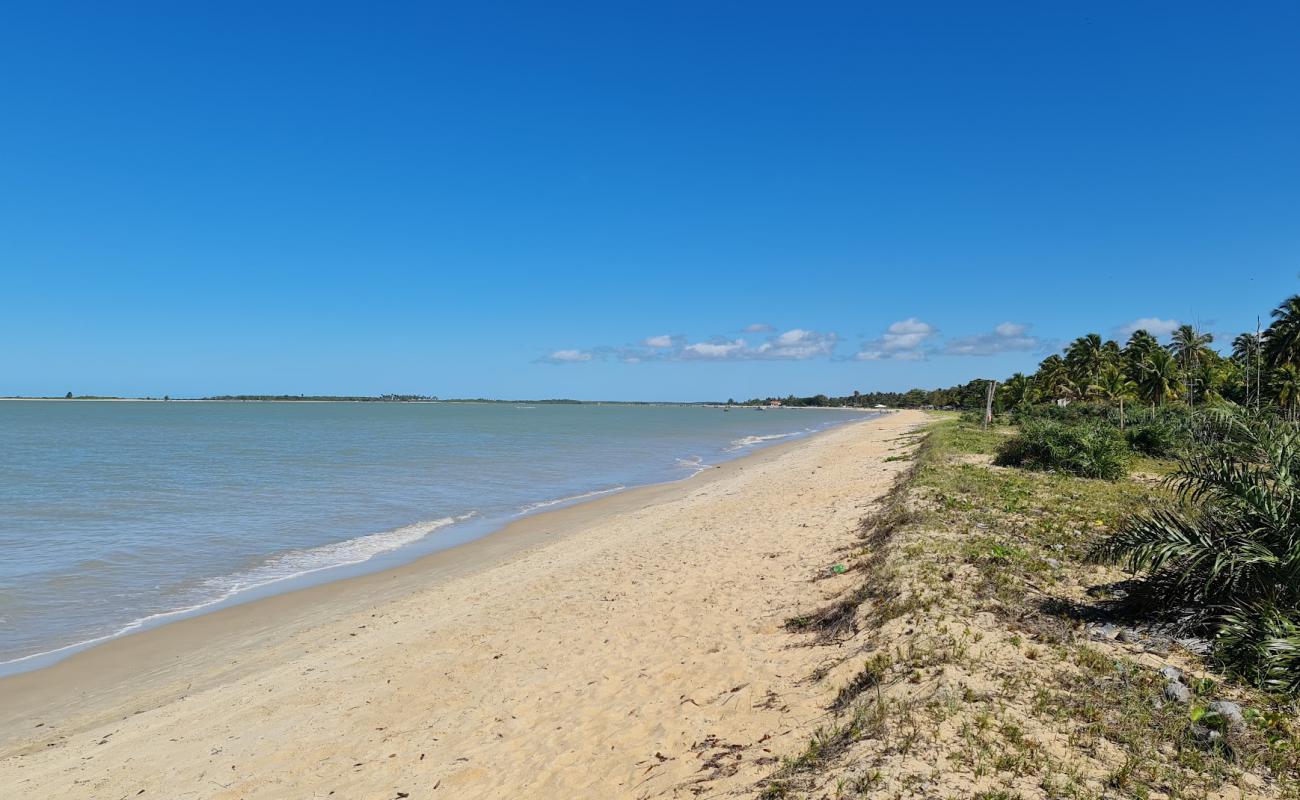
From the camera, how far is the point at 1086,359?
68.5 m

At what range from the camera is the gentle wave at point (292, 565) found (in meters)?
11.1

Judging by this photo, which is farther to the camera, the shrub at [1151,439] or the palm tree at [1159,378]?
the palm tree at [1159,378]

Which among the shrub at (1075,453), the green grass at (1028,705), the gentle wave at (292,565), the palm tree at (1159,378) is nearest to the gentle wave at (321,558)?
the gentle wave at (292,565)

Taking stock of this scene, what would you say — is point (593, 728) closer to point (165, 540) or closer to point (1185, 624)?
point (1185, 624)

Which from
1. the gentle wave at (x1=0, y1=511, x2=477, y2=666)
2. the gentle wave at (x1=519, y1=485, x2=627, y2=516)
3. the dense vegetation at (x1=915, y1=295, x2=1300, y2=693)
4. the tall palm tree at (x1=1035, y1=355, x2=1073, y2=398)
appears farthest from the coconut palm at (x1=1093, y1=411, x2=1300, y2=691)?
the tall palm tree at (x1=1035, y1=355, x2=1073, y2=398)

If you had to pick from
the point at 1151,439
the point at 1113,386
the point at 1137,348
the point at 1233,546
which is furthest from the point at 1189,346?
the point at 1233,546

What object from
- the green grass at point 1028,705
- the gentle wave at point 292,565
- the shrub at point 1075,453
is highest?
the shrub at point 1075,453

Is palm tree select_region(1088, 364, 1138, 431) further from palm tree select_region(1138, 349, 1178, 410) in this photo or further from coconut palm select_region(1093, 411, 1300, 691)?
coconut palm select_region(1093, 411, 1300, 691)

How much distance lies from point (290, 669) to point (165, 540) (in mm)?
10750

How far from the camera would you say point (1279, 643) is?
5.17 meters

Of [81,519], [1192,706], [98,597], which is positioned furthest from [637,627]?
[81,519]

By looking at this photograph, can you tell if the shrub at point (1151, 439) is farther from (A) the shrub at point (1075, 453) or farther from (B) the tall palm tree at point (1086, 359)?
(B) the tall palm tree at point (1086, 359)

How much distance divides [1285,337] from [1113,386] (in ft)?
34.3

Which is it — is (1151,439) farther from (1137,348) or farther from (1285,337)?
(1137,348)
